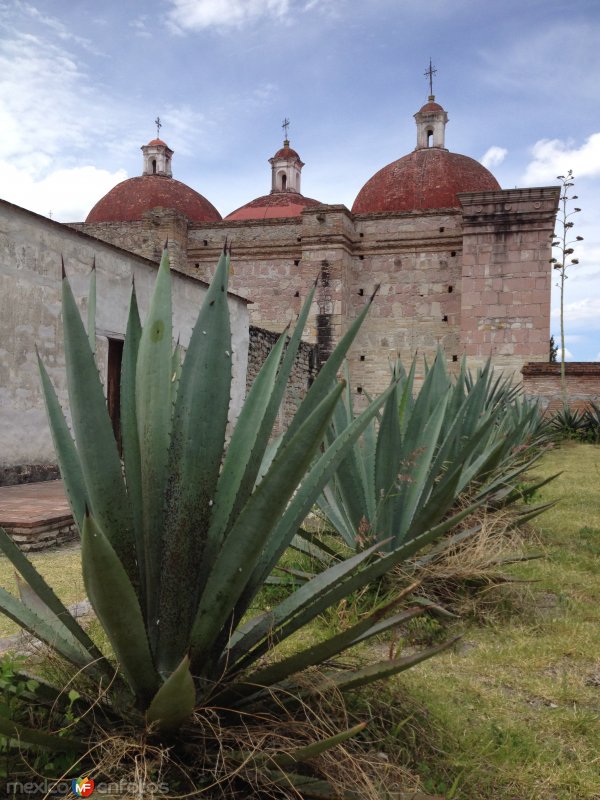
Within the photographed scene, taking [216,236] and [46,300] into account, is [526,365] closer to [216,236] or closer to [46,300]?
[216,236]

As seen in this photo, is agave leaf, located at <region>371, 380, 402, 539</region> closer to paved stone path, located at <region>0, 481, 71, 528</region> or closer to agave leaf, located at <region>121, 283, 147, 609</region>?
agave leaf, located at <region>121, 283, 147, 609</region>

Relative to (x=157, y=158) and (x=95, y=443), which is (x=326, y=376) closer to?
(x=95, y=443)

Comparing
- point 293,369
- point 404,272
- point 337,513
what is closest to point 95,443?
point 337,513

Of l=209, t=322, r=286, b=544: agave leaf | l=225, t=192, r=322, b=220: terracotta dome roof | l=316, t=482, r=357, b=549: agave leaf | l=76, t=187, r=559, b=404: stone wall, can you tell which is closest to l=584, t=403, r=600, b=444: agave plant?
l=76, t=187, r=559, b=404: stone wall

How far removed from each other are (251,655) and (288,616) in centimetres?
14

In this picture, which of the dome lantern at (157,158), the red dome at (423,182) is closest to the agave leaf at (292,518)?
the red dome at (423,182)

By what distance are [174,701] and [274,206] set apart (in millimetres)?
22574

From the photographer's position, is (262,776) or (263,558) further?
(263,558)

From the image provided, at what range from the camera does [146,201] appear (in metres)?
21.0

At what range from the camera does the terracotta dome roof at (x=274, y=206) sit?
869 inches

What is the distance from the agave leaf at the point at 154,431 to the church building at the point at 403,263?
13292mm

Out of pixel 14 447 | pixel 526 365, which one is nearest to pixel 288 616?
pixel 14 447

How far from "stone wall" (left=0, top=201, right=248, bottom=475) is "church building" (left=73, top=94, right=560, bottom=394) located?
8018 mm

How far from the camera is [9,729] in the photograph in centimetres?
132
